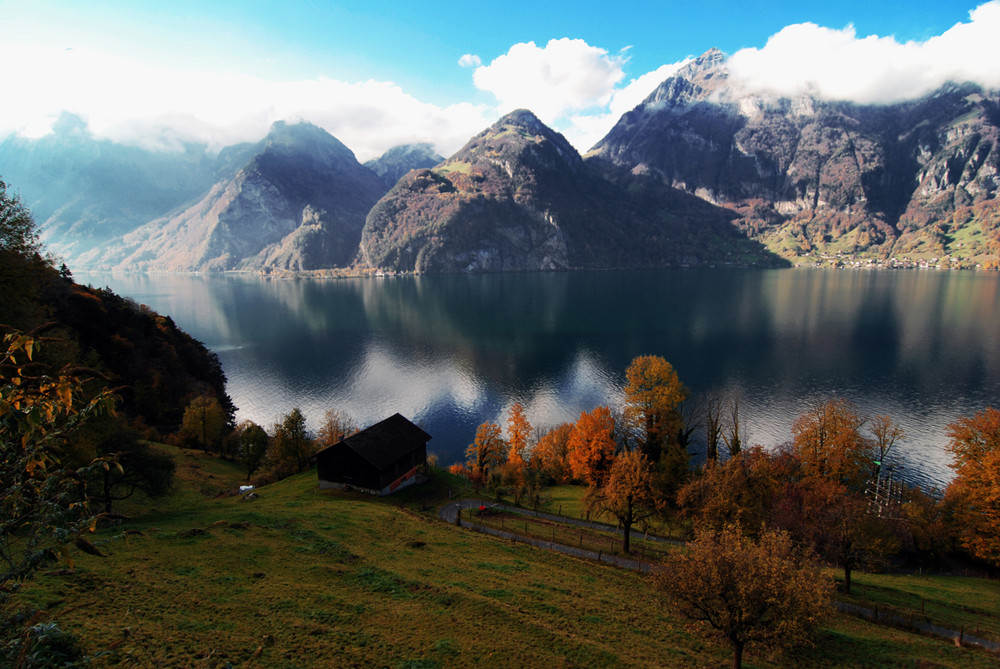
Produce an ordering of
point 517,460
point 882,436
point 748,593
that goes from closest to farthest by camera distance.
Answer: point 748,593 → point 882,436 → point 517,460

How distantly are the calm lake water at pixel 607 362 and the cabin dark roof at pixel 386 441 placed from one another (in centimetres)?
1778

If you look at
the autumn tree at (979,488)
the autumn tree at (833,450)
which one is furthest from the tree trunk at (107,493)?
the autumn tree at (979,488)

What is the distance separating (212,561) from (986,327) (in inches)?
7697

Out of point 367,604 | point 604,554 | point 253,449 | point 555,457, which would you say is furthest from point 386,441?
point 367,604

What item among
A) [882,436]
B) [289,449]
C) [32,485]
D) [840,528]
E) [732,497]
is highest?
[32,485]

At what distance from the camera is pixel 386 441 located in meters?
50.5

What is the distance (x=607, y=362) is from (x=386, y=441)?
72460 millimetres

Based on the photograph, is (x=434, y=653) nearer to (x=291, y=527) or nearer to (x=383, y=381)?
(x=291, y=527)

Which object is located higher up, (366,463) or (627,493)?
(627,493)

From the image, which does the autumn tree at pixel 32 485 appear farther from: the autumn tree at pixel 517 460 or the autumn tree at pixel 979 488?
the autumn tree at pixel 979 488

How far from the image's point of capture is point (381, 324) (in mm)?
168125

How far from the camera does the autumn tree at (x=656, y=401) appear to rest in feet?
176

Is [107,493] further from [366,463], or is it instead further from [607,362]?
[607,362]

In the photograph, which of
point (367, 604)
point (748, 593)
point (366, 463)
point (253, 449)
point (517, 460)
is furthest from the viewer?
point (517, 460)
